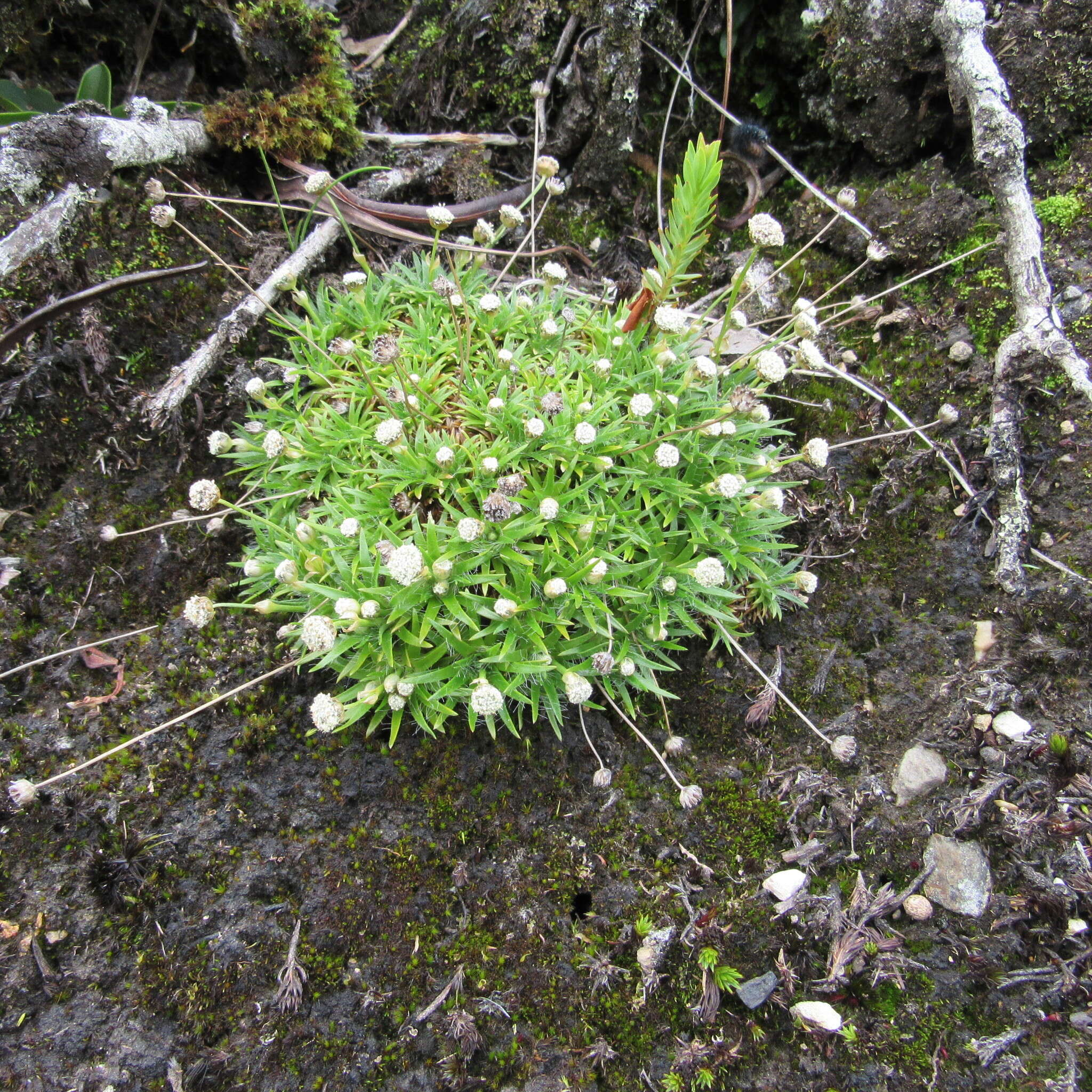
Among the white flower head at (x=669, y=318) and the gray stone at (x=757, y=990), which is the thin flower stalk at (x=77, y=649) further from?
the gray stone at (x=757, y=990)

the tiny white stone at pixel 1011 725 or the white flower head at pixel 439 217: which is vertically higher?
the white flower head at pixel 439 217

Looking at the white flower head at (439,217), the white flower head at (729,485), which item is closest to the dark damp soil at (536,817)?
the white flower head at (729,485)

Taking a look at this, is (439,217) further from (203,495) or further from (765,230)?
(203,495)

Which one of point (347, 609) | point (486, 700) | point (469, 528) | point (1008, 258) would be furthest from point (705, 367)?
point (1008, 258)

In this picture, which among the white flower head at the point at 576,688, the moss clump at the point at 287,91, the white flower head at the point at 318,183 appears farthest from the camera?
the moss clump at the point at 287,91

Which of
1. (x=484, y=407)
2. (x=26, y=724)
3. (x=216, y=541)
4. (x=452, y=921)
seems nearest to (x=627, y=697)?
(x=452, y=921)

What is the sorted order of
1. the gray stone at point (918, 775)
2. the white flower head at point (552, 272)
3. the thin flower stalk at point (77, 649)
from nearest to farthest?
the gray stone at point (918, 775)
the thin flower stalk at point (77, 649)
the white flower head at point (552, 272)

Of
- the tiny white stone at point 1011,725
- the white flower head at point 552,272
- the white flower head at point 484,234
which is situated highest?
the white flower head at point 484,234
